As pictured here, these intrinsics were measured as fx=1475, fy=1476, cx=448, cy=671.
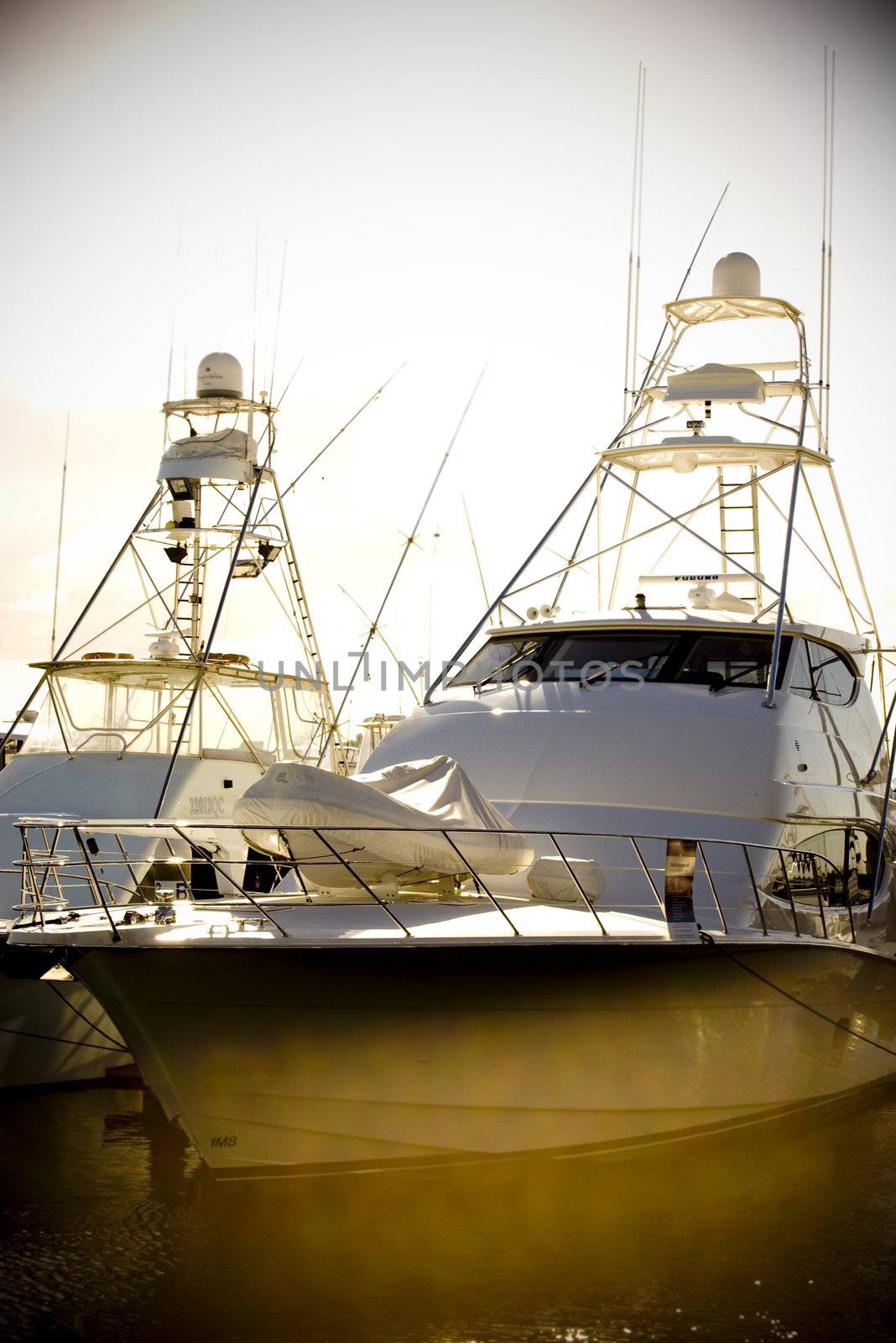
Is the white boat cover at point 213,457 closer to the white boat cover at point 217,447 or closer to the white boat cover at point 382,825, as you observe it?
the white boat cover at point 217,447

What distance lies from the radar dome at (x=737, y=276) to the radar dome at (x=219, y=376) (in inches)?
304

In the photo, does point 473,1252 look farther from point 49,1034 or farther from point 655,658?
point 49,1034

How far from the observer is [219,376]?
20.7 m

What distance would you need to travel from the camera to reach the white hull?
13.3 m

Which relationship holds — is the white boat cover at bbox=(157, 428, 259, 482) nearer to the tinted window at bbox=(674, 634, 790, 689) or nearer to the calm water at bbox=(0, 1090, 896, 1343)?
the tinted window at bbox=(674, 634, 790, 689)

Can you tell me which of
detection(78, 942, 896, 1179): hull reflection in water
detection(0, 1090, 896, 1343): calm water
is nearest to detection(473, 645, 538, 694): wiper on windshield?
detection(78, 942, 896, 1179): hull reflection in water

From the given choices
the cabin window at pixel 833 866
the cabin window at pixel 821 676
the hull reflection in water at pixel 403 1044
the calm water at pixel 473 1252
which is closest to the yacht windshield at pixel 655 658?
the cabin window at pixel 821 676

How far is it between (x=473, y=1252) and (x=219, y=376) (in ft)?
47.9

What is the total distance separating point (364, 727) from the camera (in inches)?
1120

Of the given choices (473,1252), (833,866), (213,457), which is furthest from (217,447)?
(473,1252)

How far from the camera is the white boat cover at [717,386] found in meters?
14.7

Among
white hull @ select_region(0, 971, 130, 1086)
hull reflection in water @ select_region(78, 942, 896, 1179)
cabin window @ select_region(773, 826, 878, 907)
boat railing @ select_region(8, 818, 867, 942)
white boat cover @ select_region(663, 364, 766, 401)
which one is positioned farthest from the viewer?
white boat cover @ select_region(663, 364, 766, 401)

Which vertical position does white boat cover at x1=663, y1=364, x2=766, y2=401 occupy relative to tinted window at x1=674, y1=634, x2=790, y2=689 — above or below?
above

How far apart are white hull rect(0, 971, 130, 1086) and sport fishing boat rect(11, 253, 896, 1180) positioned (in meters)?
0.99
